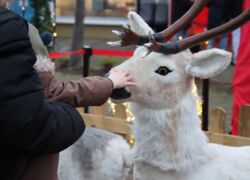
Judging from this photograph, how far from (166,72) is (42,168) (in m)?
0.93

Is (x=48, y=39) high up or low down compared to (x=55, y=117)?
up

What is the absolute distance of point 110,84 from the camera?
236 cm

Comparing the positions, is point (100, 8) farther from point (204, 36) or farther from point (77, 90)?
point (77, 90)

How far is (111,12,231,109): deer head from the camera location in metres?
2.69

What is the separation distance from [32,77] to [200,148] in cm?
129

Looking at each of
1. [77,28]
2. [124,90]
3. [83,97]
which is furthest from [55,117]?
[77,28]

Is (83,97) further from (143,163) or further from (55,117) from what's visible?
(143,163)

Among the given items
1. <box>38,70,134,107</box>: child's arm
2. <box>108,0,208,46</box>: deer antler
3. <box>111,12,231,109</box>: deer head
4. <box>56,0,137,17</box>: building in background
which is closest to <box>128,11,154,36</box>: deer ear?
<box>108,0,208,46</box>: deer antler

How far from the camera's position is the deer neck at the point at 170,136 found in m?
2.72

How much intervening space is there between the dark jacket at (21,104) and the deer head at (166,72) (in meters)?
0.89

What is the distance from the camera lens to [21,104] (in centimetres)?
171

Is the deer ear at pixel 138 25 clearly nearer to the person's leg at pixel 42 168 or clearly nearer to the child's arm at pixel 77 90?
the child's arm at pixel 77 90

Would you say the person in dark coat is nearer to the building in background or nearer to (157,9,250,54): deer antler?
(157,9,250,54): deer antler

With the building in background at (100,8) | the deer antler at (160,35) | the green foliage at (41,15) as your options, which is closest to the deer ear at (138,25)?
the deer antler at (160,35)
